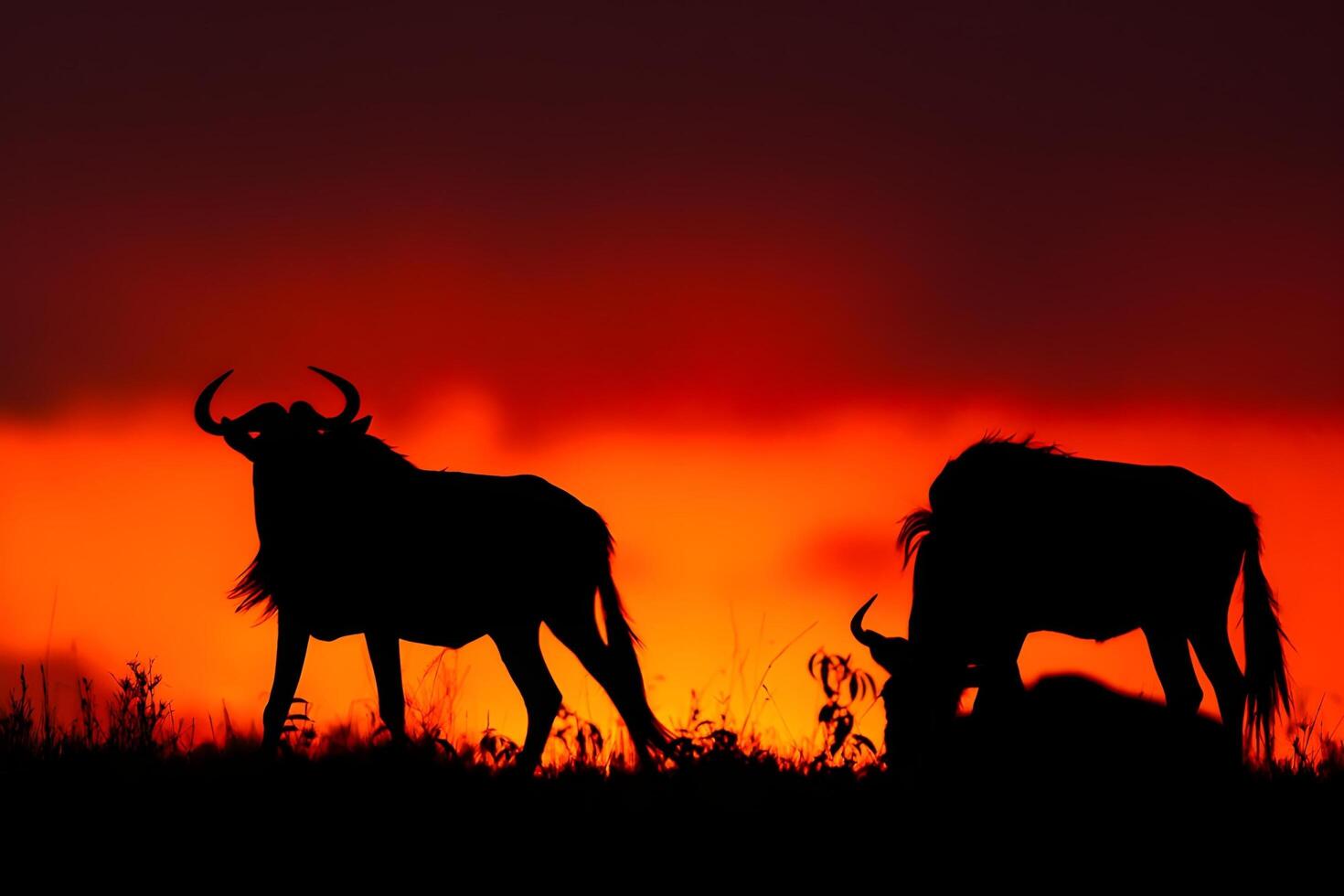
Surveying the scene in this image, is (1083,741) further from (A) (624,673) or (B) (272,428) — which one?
(B) (272,428)

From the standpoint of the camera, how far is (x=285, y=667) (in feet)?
27.0

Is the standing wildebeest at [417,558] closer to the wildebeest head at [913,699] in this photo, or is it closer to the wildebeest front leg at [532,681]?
the wildebeest front leg at [532,681]

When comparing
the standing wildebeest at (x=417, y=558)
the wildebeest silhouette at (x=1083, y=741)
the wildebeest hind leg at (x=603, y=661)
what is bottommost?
the wildebeest silhouette at (x=1083, y=741)

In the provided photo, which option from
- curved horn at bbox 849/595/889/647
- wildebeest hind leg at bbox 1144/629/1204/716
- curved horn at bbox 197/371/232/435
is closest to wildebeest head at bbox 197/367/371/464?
curved horn at bbox 197/371/232/435

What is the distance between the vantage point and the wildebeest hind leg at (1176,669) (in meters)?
9.42

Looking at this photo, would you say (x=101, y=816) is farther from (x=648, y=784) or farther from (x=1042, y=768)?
(x=1042, y=768)

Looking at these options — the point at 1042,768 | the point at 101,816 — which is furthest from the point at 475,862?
the point at 1042,768

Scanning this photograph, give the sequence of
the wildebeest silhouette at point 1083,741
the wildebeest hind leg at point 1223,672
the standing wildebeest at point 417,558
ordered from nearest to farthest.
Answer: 1. the wildebeest silhouette at point 1083,741
2. the standing wildebeest at point 417,558
3. the wildebeest hind leg at point 1223,672

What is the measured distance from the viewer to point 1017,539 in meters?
9.68

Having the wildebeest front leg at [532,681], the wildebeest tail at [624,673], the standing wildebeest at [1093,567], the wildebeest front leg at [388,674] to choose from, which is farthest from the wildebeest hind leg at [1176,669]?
the wildebeest front leg at [388,674]

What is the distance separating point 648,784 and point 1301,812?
103 inches

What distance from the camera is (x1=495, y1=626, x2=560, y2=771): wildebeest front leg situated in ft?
28.3

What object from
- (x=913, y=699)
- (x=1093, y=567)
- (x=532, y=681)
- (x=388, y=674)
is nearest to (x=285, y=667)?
(x=388, y=674)

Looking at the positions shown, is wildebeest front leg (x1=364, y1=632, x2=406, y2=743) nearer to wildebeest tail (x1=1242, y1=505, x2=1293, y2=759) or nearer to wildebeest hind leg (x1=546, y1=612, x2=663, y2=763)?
wildebeest hind leg (x1=546, y1=612, x2=663, y2=763)
